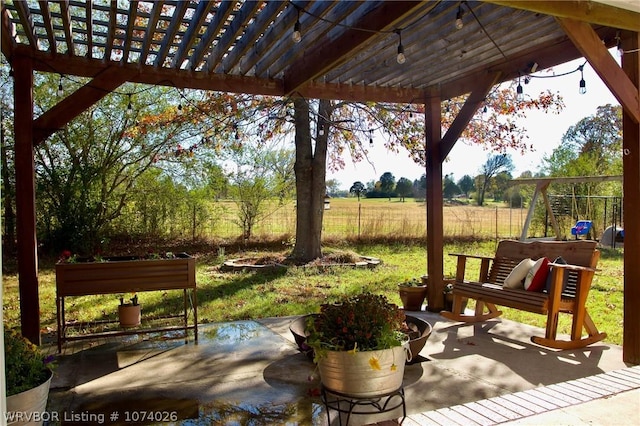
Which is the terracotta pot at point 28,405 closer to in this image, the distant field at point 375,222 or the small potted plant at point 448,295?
the small potted plant at point 448,295

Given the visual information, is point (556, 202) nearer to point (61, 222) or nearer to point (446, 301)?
point (446, 301)

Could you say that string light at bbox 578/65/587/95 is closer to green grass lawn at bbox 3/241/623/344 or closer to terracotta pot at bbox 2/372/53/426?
green grass lawn at bbox 3/241/623/344

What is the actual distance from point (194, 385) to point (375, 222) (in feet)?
25.7

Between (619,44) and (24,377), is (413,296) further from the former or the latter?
(24,377)

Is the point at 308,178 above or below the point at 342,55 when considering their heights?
below

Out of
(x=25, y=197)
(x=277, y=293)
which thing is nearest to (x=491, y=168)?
(x=277, y=293)

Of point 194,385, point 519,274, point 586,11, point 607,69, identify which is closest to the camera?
point 586,11

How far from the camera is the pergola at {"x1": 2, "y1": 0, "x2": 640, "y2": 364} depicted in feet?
10.2

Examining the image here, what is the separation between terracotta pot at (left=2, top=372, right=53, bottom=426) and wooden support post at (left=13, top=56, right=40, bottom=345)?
1973mm

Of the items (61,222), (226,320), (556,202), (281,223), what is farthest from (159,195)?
(556,202)

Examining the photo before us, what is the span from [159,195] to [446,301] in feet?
20.7

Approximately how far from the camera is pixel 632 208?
3.36m

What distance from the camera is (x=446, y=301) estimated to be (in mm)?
5180

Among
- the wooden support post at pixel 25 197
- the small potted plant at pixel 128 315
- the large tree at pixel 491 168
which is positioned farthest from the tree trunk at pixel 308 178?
the large tree at pixel 491 168
